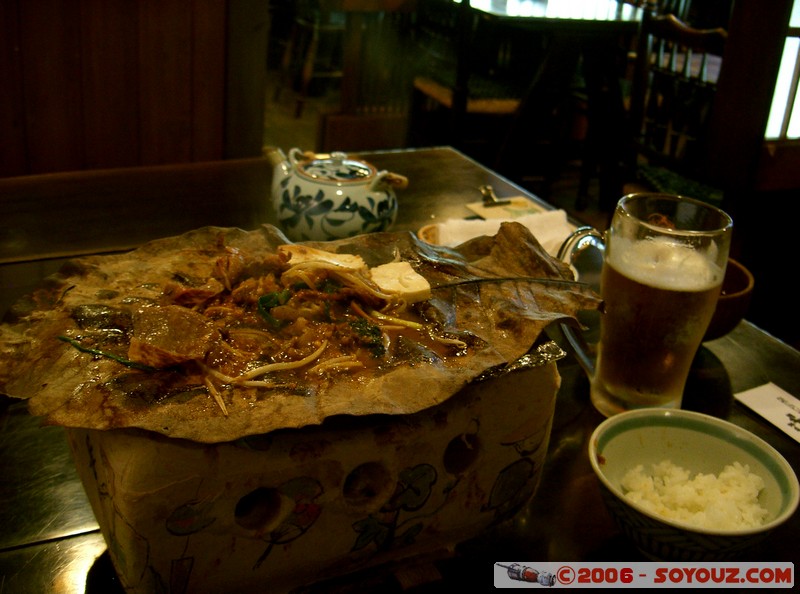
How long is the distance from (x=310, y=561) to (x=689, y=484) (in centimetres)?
45

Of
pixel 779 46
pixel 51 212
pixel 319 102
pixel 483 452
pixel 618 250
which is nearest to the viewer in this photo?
pixel 483 452

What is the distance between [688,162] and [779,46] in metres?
0.69

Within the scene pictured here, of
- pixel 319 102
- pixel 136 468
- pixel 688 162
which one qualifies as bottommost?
pixel 319 102

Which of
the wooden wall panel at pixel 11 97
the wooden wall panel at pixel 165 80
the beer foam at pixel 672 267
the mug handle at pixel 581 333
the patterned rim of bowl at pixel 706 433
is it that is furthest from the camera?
the wooden wall panel at pixel 165 80

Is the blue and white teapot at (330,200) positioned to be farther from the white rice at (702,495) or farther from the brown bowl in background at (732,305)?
the white rice at (702,495)

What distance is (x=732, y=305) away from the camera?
1.26 meters

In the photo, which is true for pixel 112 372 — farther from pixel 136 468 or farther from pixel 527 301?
pixel 527 301

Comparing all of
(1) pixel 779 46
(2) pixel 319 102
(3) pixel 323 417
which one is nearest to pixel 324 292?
(3) pixel 323 417

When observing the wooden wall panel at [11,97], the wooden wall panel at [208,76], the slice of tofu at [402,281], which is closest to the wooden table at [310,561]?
the slice of tofu at [402,281]

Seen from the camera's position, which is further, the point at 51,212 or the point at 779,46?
the point at 779,46

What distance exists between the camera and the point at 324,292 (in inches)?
36.2

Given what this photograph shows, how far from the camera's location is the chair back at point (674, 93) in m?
3.25

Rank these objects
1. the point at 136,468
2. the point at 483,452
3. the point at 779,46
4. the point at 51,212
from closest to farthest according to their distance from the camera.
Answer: the point at 136,468, the point at 483,452, the point at 51,212, the point at 779,46

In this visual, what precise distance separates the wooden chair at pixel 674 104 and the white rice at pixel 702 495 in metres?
2.47
